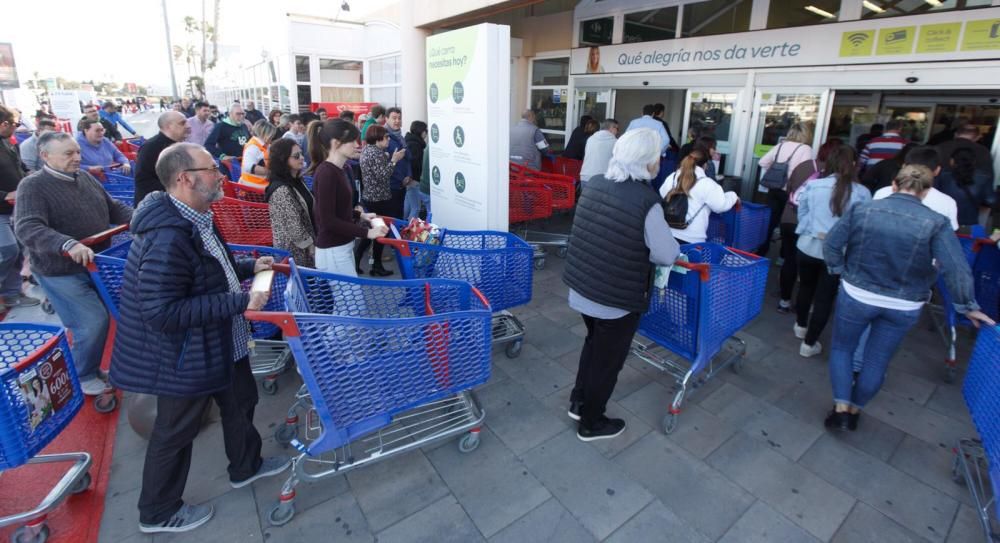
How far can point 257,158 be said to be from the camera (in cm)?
562

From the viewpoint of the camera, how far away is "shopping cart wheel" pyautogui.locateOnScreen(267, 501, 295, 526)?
2.42m

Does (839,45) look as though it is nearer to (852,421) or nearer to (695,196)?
(695,196)

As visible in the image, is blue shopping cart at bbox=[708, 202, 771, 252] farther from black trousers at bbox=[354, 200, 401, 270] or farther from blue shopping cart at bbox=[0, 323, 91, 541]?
blue shopping cart at bbox=[0, 323, 91, 541]

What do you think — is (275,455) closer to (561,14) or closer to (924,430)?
(924,430)

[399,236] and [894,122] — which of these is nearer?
[399,236]

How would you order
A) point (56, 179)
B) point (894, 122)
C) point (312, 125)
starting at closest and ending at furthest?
1. point (56, 179)
2. point (312, 125)
3. point (894, 122)

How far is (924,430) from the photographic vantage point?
128 inches

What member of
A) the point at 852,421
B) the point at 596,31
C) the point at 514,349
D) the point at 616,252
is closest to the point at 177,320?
the point at 616,252

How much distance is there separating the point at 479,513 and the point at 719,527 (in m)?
1.19

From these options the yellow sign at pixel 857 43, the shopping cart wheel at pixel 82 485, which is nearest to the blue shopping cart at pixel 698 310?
the shopping cart wheel at pixel 82 485

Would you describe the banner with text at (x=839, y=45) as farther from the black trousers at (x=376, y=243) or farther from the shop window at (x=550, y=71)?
the black trousers at (x=376, y=243)

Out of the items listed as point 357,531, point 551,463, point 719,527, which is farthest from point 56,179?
point 719,527

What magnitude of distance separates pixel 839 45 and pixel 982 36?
4.41 ft

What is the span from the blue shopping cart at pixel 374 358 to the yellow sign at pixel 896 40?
6.10 meters
